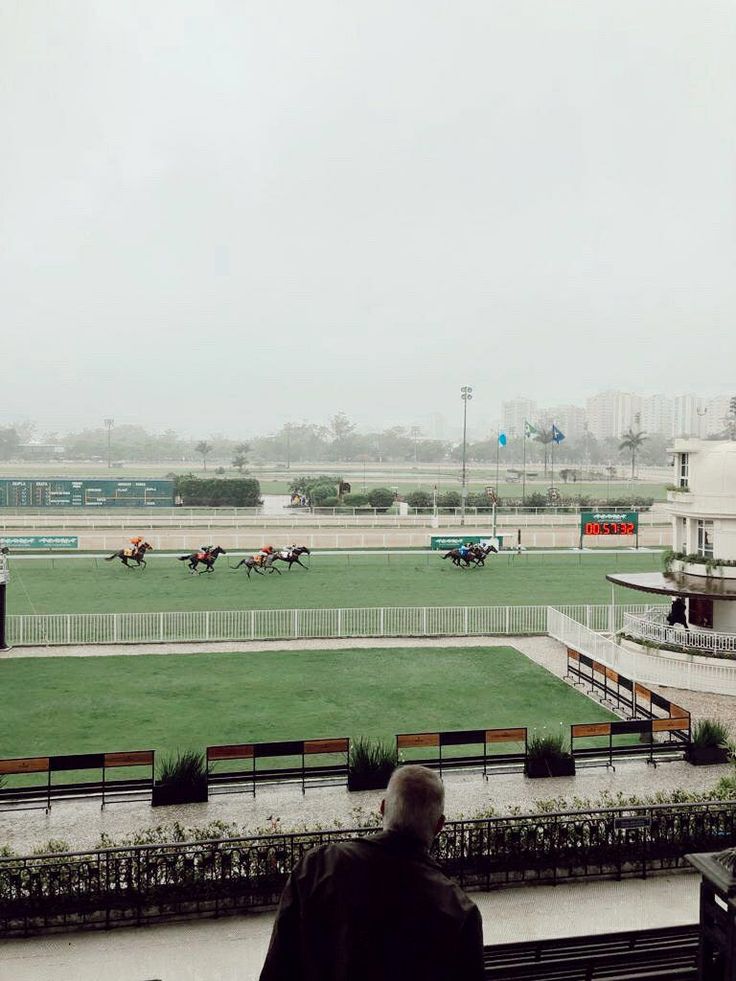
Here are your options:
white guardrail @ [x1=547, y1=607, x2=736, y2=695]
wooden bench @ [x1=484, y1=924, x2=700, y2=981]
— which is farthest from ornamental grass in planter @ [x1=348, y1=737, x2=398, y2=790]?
white guardrail @ [x1=547, y1=607, x2=736, y2=695]

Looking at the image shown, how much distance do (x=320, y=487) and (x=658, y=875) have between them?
67469 millimetres

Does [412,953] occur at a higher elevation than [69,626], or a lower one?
higher

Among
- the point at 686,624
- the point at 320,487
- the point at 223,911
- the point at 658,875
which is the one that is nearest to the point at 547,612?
the point at 686,624

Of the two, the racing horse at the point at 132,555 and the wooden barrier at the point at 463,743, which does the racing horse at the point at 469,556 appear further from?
the wooden barrier at the point at 463,743

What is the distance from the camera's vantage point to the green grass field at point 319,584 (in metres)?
30.5

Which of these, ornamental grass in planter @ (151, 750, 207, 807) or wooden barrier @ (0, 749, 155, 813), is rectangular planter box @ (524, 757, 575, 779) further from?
wooden barrier @ (0, 749, 155, 813)

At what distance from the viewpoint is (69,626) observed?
24.1m

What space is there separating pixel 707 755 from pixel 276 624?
14.1 meters

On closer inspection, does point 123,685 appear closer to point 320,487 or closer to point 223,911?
point 223,911

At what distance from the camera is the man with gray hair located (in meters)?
3.06

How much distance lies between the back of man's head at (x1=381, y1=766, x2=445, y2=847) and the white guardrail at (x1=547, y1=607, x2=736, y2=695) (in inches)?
724

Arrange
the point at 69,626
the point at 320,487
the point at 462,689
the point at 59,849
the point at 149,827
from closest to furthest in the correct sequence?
Result: the point at 59,849 < the point at 149,827 < the point at 462,689 < the point at 69,626 < the point at 320,487

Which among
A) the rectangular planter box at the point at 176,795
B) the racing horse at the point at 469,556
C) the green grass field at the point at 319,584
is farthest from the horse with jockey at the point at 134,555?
the rectangular planter box at the point at 176,795

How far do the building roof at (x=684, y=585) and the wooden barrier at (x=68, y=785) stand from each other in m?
13.8
